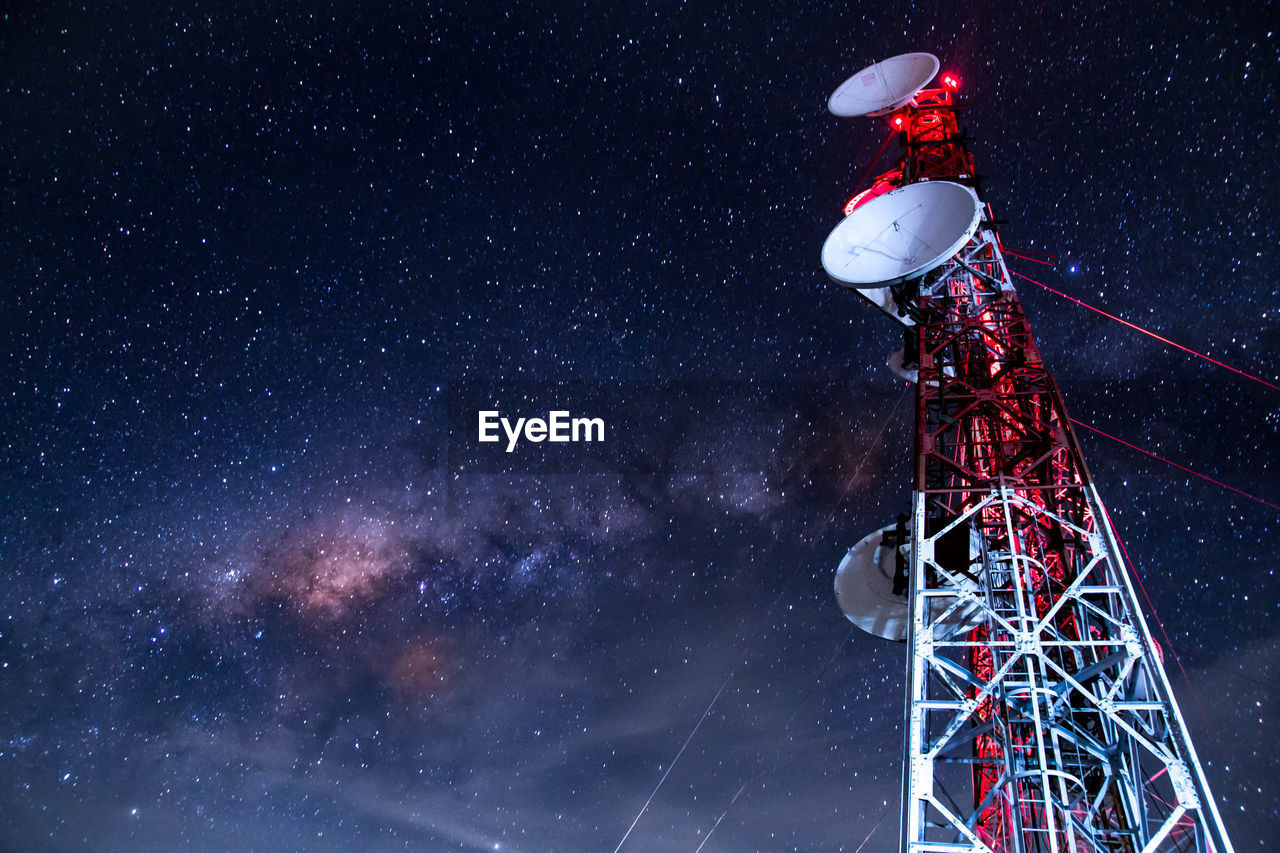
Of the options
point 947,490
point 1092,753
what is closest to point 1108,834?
point 1092,753

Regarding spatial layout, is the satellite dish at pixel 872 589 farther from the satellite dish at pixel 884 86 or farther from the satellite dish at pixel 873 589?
the satellite dish at pixel 884 86

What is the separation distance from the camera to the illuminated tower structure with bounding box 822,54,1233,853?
44.0 feet

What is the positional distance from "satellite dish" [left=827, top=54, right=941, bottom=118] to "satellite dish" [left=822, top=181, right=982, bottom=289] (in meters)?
6.09

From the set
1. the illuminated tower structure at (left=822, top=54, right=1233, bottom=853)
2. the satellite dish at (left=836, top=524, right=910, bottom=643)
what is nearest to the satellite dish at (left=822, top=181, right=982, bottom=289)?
the illuminated tower structure at (left=822, top=54, right=1233, bottom=853)

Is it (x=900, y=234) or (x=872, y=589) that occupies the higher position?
(x=900, y=234)

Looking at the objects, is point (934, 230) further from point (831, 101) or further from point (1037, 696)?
point (1037, 696)

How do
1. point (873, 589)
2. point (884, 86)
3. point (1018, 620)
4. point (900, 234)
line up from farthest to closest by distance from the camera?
point (884, 86) → point (873, 589) → point (900, 234) → point (1018, 620)

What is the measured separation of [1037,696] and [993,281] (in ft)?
35.3

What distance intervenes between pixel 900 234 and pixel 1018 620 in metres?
9.54

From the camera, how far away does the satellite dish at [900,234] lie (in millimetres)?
18266

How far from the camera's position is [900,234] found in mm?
19188

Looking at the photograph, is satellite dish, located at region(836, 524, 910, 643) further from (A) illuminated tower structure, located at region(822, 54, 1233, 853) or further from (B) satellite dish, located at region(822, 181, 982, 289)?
(B) satellite dish, located at region(822, 181, 982, 289)

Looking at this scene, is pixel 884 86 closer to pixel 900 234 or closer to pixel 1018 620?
pixel 900 234

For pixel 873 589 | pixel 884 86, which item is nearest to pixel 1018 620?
pixel 873 589
